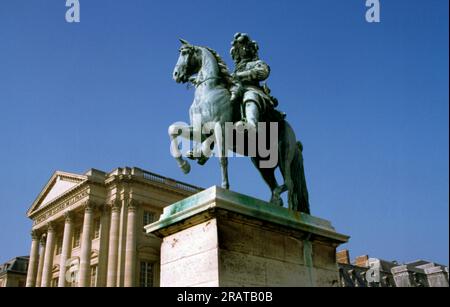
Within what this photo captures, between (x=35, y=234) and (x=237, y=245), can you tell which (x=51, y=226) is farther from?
(x=237, y=245)

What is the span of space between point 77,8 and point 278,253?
184 inches

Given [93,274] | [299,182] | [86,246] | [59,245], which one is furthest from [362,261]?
[299,182]

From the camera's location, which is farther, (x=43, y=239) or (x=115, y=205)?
(x=43, y=239)

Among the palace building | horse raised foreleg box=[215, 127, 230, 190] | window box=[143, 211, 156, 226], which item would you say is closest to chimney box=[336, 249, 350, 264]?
the palace building

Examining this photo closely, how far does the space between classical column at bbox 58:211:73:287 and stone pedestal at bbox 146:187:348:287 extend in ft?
131

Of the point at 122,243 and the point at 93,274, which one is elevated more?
the point at 122,243

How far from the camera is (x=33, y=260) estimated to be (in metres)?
49.4

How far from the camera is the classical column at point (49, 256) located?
46.0 m

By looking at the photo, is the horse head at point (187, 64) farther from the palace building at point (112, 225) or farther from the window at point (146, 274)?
the window at point (146, 274)

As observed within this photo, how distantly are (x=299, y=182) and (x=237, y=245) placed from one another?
2.17 meters

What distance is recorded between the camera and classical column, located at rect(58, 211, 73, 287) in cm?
4234

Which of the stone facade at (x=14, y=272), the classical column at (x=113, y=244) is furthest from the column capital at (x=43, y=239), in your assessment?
the stone facade at (x=14, y=272)

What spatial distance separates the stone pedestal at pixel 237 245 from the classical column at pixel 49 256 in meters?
44.3

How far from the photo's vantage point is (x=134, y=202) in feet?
134
